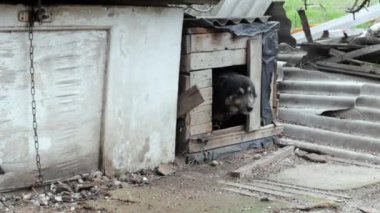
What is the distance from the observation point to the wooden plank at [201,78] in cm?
748

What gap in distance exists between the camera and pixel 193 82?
7488mm

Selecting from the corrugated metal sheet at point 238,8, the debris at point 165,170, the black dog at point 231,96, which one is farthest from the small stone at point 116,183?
the corrugated metal sheet at point 238,8

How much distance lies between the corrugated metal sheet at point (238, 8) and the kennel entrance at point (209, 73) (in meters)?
2.15

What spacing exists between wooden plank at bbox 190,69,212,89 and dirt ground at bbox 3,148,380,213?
1.13 metres

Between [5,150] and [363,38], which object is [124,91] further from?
[363,38]

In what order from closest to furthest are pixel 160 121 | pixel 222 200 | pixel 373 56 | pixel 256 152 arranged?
pixel 222 200
pixel 160 121
pixel 256 152
pixel 373 56

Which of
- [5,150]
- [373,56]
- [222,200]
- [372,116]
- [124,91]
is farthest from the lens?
[373,56]

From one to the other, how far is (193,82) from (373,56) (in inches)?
193

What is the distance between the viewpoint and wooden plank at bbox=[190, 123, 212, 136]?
298 inches

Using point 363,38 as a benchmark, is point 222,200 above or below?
below

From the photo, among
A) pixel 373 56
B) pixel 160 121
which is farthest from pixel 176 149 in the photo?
pixel 373 56

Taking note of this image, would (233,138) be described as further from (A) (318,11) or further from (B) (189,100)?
(A) (318,11)

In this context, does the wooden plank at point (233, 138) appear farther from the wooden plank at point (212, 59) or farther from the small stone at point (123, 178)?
the small stone at point (123, 178)

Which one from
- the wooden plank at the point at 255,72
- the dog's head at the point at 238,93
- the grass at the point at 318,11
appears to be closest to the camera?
the dog's head at the point at 238,93
